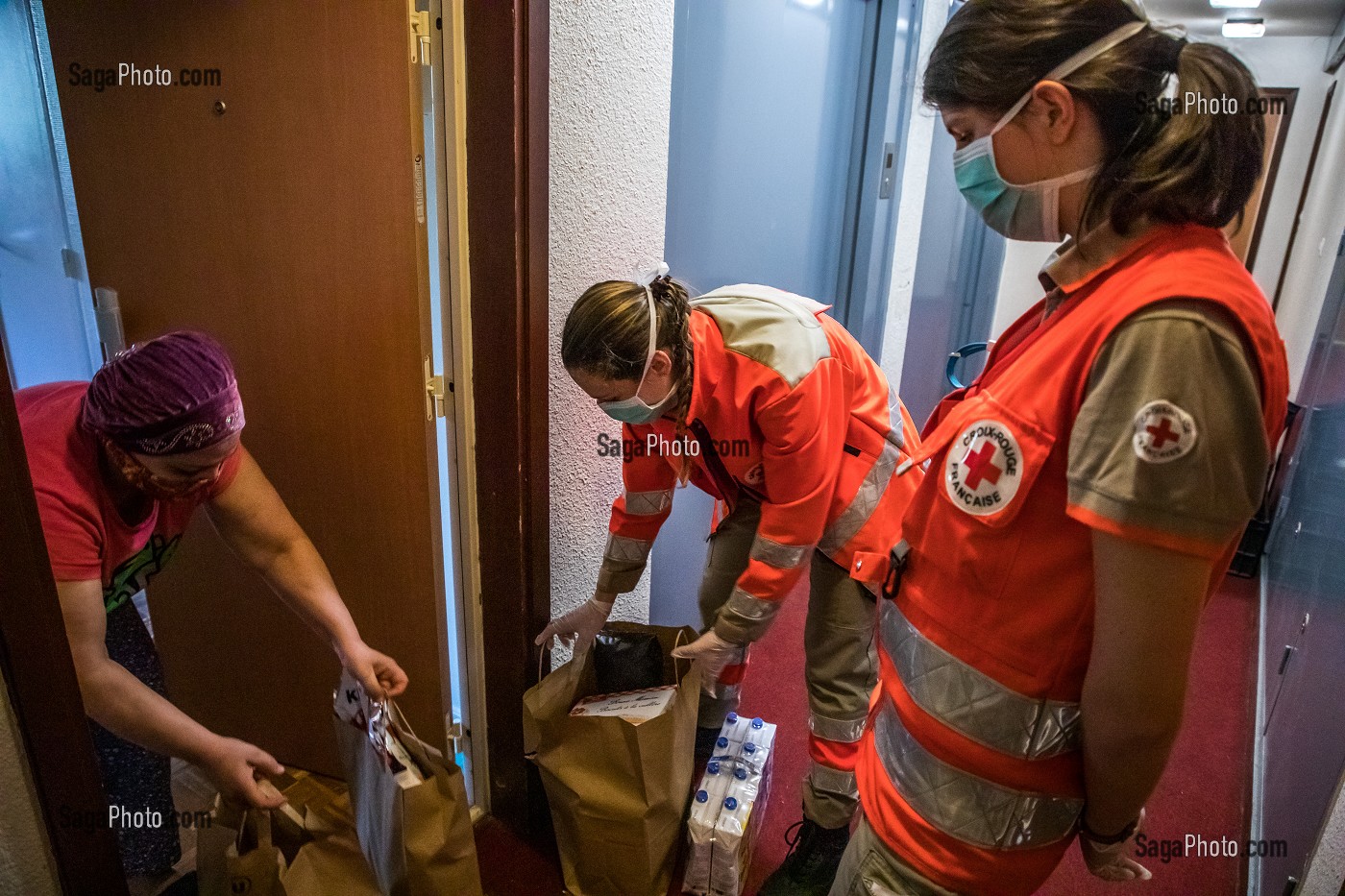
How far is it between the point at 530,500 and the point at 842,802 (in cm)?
87

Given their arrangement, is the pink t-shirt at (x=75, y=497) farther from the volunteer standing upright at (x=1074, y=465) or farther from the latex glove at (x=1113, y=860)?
the latex glove at (x=1113, y=860)

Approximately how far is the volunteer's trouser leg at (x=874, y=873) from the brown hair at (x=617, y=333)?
2.40 ft

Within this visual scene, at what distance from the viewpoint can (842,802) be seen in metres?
1.50

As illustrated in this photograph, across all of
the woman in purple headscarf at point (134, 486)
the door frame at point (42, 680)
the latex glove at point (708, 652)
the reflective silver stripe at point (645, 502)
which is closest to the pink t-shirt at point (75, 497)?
the woman in purple headscarf at point (134, 486)

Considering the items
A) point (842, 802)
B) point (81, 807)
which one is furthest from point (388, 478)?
point (842, 802)

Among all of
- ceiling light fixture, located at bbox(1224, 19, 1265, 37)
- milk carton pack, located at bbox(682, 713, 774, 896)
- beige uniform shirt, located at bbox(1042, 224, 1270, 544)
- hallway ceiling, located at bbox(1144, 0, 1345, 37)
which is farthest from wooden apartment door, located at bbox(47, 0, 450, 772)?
ceiling light fixture, located at bbox(1224, 19, 1265, 37)

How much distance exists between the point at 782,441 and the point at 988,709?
609mm

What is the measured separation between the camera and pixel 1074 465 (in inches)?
22.7

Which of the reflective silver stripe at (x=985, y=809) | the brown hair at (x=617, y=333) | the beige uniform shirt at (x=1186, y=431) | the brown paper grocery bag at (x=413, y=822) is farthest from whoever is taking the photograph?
the brown hair at (x=617, y=333)

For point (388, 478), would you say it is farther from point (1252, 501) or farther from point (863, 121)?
point (863, 121)

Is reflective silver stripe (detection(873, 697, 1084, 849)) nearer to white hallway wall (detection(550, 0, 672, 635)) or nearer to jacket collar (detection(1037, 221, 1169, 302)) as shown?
jacket collar (detection(1037, 221, 1169, 302))

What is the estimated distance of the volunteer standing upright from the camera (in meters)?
0.54

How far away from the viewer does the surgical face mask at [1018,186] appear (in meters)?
0.63

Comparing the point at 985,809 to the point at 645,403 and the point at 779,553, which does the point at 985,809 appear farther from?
the point at 645,403
